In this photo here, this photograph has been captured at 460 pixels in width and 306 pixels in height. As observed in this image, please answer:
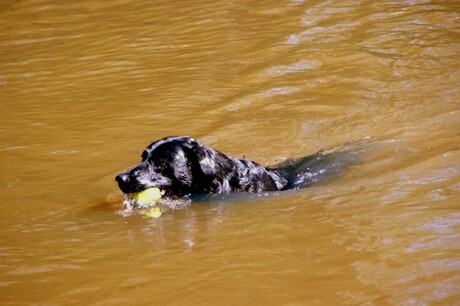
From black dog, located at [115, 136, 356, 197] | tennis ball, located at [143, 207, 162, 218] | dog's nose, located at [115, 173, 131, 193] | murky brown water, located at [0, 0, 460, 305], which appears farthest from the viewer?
black dog, located at [115, 136, 356, 197]

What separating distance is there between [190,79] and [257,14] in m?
3.49

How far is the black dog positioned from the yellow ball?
5cm

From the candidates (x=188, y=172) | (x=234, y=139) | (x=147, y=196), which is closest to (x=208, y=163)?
(x=188, y=172)

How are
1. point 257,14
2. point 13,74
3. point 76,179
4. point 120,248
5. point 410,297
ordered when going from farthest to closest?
point 257,14
point 13,74
point 76,179
point 120,248
point 410,297

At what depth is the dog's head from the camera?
6.47 metres

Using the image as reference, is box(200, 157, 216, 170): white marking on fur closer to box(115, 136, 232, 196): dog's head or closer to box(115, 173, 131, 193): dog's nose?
box(115, 136, 232, 196): dog's head

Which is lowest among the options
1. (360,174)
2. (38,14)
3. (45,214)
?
(360,174)

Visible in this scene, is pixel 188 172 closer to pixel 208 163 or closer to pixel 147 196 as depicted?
pixel 208 163

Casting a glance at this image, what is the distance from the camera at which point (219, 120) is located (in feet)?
29.6

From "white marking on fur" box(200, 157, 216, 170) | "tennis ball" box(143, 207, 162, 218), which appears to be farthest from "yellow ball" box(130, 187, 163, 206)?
"white marking on fur" box(200, 157, 216, 170)

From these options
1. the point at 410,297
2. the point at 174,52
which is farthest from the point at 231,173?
the point at 174,52

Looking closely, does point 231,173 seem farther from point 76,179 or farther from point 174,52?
point 174,52

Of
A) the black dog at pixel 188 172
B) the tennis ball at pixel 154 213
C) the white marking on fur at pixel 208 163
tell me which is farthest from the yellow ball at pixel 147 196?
the white marking on fur at pixel 208 163

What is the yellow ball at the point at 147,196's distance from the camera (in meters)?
6.27
